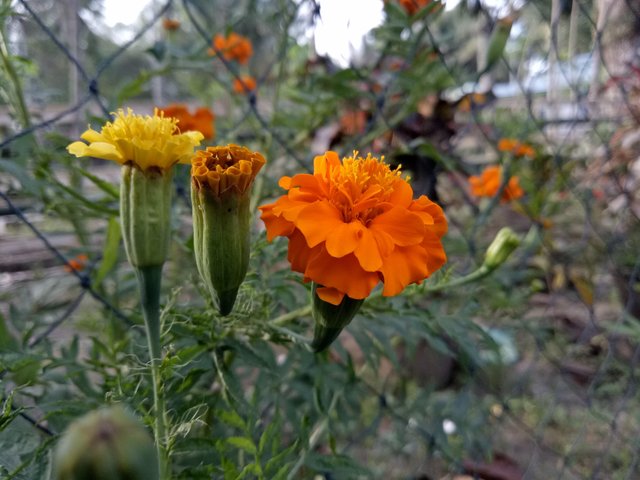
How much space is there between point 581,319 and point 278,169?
1.63 metres

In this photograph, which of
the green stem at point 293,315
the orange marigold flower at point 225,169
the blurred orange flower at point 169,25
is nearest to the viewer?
the orange marigold flower at point 225,169

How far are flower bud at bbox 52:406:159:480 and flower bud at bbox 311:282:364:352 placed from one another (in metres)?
0.15

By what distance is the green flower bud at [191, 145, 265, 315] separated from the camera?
0.27 metres

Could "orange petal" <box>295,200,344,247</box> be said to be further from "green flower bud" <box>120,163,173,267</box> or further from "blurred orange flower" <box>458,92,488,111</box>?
"blurred orange flower" <box>458,92,488,111</box>

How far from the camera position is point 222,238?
28 cm

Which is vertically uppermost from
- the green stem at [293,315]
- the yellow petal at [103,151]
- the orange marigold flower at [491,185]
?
the orange marigold flower at [491,185]

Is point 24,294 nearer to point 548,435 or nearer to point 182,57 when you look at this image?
point 182,57

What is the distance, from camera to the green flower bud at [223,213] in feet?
0.89

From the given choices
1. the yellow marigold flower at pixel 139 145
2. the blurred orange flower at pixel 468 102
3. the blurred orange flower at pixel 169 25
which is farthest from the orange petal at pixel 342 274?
the blurred orange flower at pixel 169 25

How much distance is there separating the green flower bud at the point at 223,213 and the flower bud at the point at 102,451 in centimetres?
13

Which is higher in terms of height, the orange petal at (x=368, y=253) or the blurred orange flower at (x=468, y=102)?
the blurred orange flower at (x=468, y=102)

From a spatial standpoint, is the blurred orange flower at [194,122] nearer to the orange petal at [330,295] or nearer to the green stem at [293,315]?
the green stem at [293,315]

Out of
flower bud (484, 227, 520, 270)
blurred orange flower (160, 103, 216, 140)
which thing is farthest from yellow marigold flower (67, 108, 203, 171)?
blurred orange flower (160, 103, 216, 140)

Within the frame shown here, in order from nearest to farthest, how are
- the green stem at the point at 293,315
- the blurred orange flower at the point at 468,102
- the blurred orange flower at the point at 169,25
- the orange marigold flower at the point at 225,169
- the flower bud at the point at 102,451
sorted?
1. the flower bud at the point at 102,451
2. the orange marigold flower at the point at 225,169
3. the green stem at the point at 293,315
4. the blurred orange flower at the point at 468,102
5. the blurred orange flower at the point at 169,25
